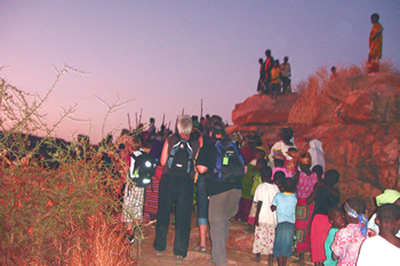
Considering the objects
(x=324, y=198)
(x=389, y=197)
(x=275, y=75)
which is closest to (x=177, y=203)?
(x=324, y=198)

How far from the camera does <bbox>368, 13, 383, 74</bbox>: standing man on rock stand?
10922mm

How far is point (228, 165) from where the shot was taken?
4.99 metres

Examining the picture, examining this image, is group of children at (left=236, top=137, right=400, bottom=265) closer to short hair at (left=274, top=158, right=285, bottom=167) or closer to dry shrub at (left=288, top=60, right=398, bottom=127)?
short hair at (left=274, top=158, right=285, bottom=167)

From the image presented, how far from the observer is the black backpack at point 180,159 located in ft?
18.3

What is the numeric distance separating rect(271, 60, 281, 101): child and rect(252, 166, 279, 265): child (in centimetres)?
968

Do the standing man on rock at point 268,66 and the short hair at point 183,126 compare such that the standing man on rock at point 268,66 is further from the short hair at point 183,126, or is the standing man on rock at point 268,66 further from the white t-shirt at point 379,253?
the white t-shirt at point 379,253

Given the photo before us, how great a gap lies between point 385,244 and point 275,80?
1286 centimetres

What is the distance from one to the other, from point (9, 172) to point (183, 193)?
105 inches

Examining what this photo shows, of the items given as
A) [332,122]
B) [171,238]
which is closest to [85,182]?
[171,238]

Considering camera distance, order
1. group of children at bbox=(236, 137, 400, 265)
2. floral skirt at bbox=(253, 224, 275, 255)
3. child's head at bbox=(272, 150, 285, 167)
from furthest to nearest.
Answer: child's head at bbox=(272, 150, 285, 167) < floral skirt at bbox=(253, 224, 275, 255) < group of children at bbox=(236, 137, 400, 265)

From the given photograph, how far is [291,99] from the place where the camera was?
51.0ft

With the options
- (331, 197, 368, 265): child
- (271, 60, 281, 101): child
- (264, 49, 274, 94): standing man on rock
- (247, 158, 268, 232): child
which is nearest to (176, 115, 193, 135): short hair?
(247, 158, 268, 232): child

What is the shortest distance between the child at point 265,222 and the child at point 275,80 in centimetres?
968

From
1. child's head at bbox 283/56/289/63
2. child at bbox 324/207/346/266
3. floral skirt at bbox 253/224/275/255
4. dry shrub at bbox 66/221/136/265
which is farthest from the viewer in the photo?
child's head at bbox 283/56/289/63
